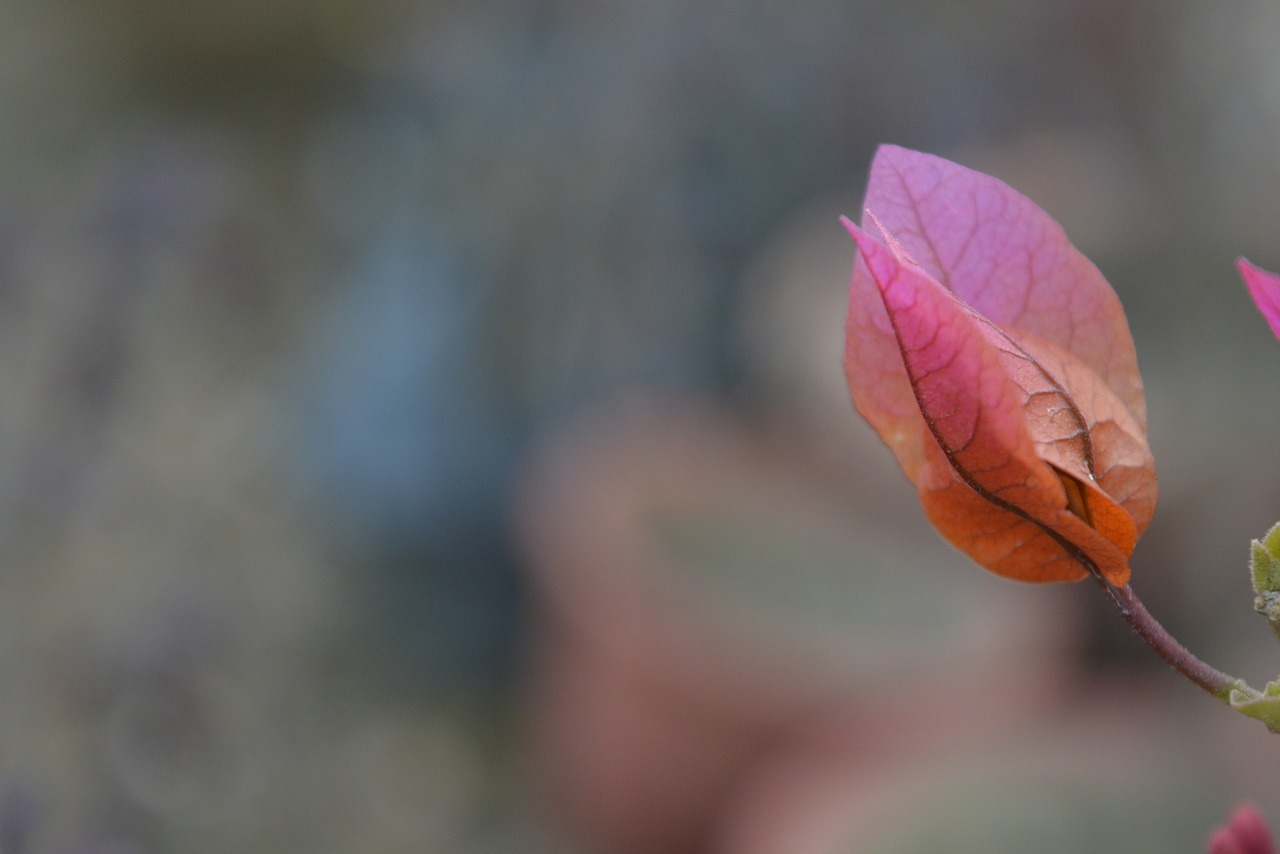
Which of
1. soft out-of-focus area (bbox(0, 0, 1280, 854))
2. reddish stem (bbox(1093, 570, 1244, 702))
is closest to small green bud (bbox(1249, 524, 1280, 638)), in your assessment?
reddish stem (bbox(1093, 570, 1244, 702))

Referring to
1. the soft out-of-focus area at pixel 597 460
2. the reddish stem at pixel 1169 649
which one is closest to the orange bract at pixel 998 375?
the reddish stem at pixel 1169 649

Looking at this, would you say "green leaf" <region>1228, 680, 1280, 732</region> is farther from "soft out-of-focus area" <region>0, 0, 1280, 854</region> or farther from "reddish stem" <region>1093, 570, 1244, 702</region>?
"soft out-of-focus area" <region>0, 0, 1280, 854</region>

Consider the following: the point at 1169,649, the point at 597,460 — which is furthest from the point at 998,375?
the point at 597,460

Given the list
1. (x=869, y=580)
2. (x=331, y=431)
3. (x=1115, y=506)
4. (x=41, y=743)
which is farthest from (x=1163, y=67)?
(x=1115, y=506)

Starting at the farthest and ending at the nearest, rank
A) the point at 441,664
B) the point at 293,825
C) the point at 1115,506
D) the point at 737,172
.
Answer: the point at 737,172
the point at 441,664
the point at 293,825
the point at 1115,506

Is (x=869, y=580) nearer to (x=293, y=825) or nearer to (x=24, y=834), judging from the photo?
(x=293, y=825)

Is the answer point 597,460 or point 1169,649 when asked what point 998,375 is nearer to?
point 1169,649
